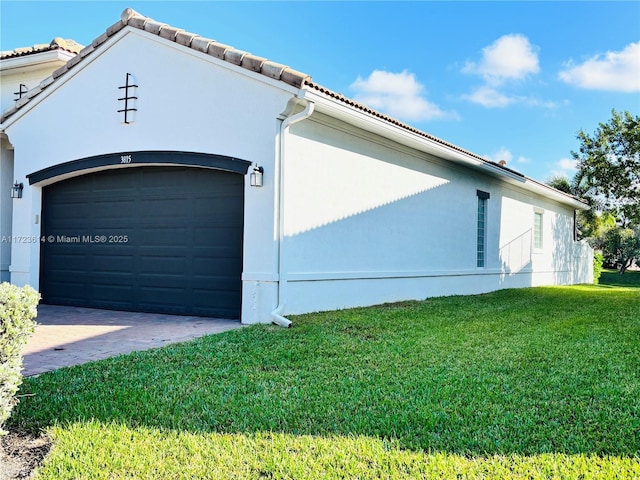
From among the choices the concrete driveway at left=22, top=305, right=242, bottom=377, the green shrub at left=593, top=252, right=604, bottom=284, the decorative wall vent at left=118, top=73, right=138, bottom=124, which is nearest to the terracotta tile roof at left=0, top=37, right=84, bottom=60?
the decorative wall vent at left=118, top=73, right=138, bottom=124

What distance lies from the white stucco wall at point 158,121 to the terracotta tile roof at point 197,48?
4.6 inches

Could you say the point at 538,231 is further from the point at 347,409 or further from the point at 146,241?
the point at 347,409

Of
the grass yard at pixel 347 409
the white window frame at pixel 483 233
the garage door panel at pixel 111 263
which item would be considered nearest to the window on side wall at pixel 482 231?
the white window frame at pixel 483 233

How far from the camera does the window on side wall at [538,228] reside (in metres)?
18.2

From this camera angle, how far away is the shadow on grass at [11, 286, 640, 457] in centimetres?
356

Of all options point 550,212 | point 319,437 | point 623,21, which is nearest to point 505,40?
point 623,21

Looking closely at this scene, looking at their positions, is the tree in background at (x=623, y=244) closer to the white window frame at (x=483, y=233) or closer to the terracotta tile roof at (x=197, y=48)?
the white window frame at (x=483, y=233)

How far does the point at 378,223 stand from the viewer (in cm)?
1034

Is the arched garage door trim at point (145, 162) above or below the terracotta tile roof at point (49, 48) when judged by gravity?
below

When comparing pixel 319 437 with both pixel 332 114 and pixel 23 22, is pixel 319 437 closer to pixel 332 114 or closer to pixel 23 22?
pixel 332 114

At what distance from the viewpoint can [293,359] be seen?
222 inches

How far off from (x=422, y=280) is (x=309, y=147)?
15.2 feet

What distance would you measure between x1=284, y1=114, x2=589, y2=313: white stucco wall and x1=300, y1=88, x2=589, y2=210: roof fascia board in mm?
255

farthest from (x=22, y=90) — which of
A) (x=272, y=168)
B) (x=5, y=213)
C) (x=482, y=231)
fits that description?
(x=482, y=231)
